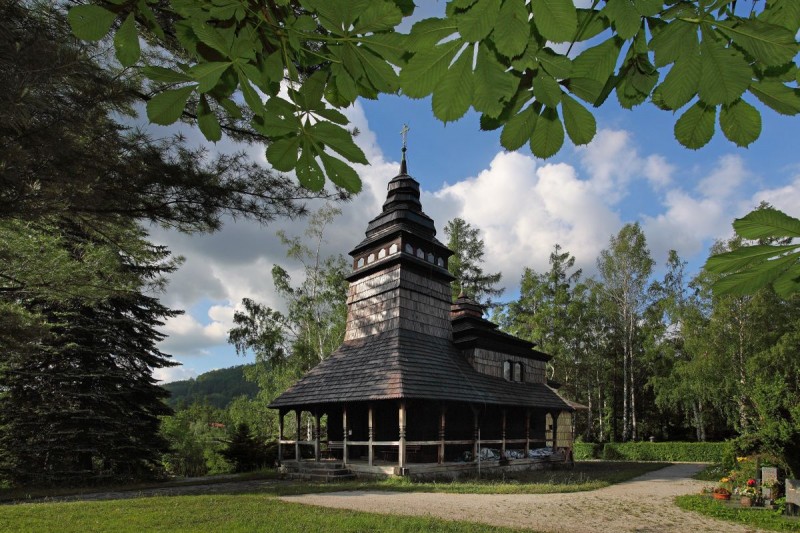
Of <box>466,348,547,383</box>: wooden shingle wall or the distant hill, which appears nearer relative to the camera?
<box>466,348,547,383</box>: wooden shingle wall

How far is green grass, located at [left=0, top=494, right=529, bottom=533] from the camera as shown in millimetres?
7441

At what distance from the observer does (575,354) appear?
37.4m

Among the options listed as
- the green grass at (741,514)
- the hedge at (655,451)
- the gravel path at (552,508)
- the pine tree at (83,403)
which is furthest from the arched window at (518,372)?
the pine tree at (83,403)

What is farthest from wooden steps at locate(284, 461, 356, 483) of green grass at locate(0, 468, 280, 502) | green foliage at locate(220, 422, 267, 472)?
green foliage at locate(220, 422, 267, 472)

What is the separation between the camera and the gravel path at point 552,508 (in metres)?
8.61

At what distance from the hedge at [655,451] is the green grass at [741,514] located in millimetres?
19243

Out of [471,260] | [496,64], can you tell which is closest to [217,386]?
[471,260]

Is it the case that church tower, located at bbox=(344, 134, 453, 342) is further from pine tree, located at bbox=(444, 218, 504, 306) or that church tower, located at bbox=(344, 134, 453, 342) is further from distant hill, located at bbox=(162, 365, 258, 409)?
distant hill, located at bbox=(162, 365, 258, 409)

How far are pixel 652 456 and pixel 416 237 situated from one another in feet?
72.5

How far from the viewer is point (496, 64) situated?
3.94 feet

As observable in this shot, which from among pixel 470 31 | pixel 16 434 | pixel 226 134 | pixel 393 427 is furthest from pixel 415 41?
pixel 16 434

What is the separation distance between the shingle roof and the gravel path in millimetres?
3843

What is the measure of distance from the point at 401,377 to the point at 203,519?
8.06 metres

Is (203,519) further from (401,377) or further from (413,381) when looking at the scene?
(413,381)
